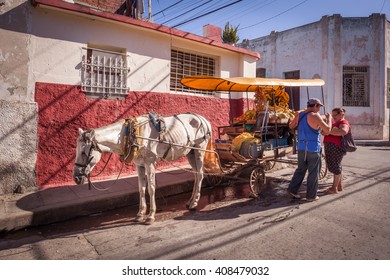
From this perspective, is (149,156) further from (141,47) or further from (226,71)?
(226,71)

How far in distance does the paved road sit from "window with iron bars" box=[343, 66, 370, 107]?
13.3 m

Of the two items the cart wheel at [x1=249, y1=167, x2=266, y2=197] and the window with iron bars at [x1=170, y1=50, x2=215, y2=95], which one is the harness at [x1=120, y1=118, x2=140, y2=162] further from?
the window with iron bars at [x1=170, y1=50, x2=215, y2=95]

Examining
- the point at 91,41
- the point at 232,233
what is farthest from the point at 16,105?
the point at 232,233

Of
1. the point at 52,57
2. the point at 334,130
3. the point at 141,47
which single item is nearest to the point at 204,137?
the point at 334,130

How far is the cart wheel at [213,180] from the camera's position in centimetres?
656

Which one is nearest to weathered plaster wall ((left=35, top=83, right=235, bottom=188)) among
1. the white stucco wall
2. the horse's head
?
the white stucco wall

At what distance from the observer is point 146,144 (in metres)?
4.29

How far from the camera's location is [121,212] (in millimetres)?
4988

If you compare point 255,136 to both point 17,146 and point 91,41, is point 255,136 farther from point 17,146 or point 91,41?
point 17,146

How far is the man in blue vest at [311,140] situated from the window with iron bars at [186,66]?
168 inches

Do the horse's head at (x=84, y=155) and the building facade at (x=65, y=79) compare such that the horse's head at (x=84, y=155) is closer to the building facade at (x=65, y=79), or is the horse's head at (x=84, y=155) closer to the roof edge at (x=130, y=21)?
the building facade at (x=65, y=79)

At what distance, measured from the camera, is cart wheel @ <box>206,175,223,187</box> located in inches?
258

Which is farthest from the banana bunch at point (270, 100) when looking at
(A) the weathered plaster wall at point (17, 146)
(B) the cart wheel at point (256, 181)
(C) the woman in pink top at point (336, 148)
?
(A) the weathered plaster wall at point (17, 146)

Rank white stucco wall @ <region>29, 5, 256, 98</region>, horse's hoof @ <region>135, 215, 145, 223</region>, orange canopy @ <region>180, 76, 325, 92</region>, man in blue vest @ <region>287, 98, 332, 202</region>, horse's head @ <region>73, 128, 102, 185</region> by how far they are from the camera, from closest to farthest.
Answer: horse's head @ <region>73, 128, 102, 185</region> → horse's hoof @ <region>135, 215, 145, 223</region> → man in blue vest @ <region>287, 98, 332, 202</region> → orange canopy @ <region>180, 76, 325, 92</region> → white stucco wall @ <region>29, 5, 256, 98</region>
